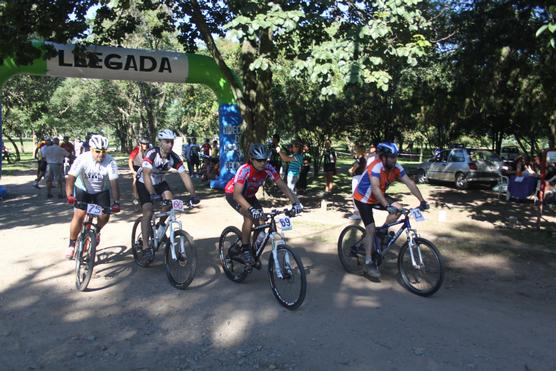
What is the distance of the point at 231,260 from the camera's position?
5.90 metres

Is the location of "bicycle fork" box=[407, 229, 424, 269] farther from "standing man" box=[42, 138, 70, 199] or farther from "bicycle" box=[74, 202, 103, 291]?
"standing man" box=[42, 138, 70, 199]

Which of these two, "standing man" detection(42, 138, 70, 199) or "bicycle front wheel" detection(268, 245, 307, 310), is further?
"standing man" detection(42, 138, 70, 199)

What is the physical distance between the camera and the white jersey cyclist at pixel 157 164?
19.9ft

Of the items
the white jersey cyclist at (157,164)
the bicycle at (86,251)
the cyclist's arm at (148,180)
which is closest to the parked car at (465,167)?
the white jersey cyclist at (157,164)

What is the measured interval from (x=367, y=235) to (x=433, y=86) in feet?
42.9

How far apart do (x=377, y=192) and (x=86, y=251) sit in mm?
3564

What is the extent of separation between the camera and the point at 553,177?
40.3 ft

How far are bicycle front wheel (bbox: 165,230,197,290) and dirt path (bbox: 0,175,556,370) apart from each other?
15 centimetres

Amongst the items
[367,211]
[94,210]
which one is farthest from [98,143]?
[367,211]

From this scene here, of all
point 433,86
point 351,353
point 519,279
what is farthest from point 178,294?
point 433,86

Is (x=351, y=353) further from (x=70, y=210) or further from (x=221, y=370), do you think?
(x=70, y=210)

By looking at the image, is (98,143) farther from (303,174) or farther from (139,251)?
(303,174)

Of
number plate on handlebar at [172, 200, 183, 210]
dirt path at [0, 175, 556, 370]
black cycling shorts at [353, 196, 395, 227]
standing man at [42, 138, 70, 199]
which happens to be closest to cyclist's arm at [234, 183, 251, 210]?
number plate on handlebar at [172, 200, 183, 210]

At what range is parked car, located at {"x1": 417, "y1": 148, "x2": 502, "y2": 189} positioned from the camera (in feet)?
55.8
